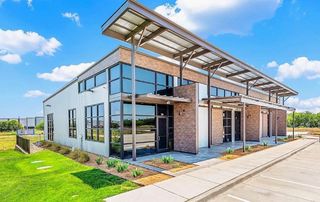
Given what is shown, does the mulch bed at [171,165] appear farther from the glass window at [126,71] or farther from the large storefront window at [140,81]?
the glass window at [126,71]

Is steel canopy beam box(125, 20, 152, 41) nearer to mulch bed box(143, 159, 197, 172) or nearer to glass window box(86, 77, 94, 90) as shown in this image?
glass window box(86, 77, 94, 90)

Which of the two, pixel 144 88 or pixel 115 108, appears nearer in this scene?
pixel 115 108

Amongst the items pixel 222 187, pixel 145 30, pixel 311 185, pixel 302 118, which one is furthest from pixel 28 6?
pixel 302 118

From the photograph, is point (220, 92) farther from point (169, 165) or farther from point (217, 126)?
point (169, 165)

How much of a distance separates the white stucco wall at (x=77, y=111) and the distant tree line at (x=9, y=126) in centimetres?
3871

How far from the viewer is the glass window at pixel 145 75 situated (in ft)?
40.4

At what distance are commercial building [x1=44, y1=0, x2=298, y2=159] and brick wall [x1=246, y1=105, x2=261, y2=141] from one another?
1.04ft

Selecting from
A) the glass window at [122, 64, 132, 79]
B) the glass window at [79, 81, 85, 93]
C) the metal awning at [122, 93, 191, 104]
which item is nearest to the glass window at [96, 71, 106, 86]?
the glass window at [122, 64, 132, 79]

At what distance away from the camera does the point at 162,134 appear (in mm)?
13273

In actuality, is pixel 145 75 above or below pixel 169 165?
above

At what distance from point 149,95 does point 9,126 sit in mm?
60337

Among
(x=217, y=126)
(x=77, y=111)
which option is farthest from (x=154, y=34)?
(x=217, y=126)

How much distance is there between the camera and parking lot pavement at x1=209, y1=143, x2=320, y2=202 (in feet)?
18.8

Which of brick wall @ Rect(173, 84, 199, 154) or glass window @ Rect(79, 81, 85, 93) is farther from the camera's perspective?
glass window @ Rect(79, 81, 85, 93)
